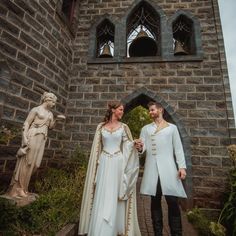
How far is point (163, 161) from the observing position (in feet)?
9.42

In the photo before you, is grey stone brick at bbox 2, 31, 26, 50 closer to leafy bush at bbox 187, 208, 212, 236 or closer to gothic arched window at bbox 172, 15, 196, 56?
gothic arched window at bbox 172, 15, 196, 56

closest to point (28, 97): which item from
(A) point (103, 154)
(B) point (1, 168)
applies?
(B) point (1, 168)

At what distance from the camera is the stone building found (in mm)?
4617

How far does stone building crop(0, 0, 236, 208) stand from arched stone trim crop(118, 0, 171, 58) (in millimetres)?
29

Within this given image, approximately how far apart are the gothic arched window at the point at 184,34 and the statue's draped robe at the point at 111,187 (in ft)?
14.4

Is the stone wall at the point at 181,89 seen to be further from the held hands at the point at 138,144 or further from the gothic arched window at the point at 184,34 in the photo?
the held hands at the point at 138,144

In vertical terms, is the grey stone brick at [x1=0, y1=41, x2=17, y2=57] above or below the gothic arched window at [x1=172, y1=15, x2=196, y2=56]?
below

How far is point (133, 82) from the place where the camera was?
6.27 metres

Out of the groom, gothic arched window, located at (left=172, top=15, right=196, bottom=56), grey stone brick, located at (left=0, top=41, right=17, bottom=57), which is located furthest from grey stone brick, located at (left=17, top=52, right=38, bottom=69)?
gothic arched window, located at (left=172, top=15, right=196, bottom=56)

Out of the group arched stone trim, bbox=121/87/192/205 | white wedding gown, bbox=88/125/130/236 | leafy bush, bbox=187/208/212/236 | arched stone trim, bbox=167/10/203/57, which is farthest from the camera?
arched stone trim, bbox=167/10/203/57

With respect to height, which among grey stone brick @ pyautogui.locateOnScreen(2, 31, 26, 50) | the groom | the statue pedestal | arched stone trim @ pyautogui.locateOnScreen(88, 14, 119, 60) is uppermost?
arched stone trim @ pyautogui.locateOnScreen(88, 14, 119, 60)

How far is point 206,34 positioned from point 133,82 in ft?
8.34

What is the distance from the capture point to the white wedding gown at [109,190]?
2.59 metres

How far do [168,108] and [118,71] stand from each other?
1.81m
